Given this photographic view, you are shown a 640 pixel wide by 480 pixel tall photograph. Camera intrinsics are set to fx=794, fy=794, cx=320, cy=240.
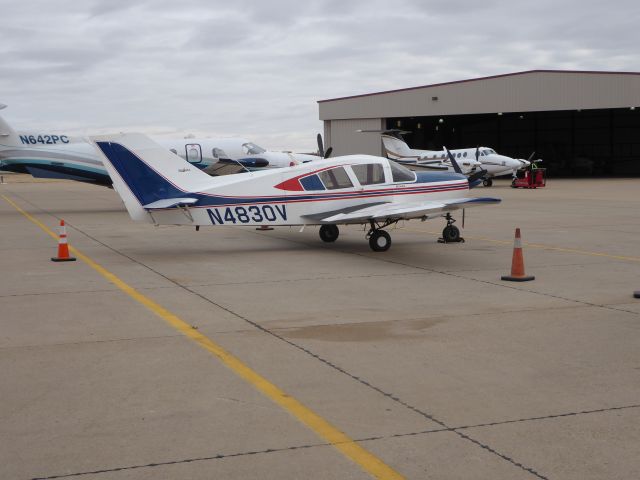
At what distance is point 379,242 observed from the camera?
1553cm

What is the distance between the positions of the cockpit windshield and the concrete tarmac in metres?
16.8

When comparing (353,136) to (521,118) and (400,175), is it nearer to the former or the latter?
(521,118)

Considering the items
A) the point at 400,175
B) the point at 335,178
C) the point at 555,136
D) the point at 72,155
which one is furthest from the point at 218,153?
the point at 555,136

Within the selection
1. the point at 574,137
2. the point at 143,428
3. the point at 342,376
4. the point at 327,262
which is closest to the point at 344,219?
the point at 327,262

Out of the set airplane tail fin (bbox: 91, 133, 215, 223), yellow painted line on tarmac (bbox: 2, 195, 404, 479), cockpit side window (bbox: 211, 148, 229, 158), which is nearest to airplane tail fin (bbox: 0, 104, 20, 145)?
cockpit side window (bbox: 211, 148, 229, 158)

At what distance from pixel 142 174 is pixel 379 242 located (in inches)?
186

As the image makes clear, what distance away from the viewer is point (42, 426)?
18.0ft

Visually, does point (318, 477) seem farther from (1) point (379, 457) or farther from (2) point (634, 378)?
(2) point (634, 378)

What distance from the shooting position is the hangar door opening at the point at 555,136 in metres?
71.8

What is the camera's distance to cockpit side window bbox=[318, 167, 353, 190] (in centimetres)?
1572

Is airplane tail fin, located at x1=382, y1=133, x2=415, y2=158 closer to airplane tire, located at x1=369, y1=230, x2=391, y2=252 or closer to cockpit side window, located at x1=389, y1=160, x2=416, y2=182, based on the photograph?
cockpit side window, located at x1=389, y1=160, x2=416, y2=182

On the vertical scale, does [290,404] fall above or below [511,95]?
below

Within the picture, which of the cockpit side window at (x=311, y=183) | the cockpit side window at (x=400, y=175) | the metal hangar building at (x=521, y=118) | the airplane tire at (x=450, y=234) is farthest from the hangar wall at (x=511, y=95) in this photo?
the cockpit side window at (x=311, y=183)

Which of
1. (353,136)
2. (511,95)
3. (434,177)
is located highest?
(511,95)
